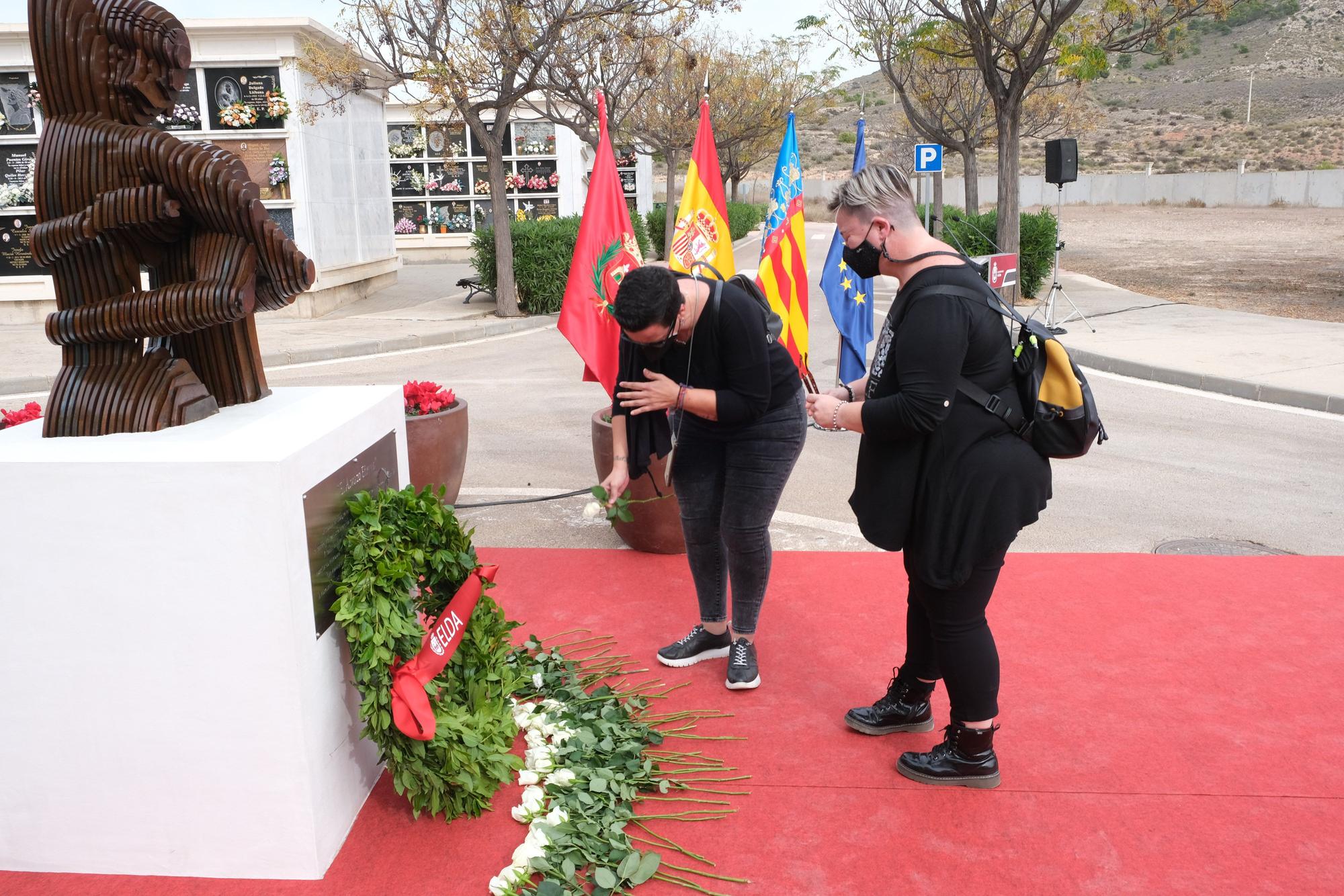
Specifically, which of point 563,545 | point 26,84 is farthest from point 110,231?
point 26,84

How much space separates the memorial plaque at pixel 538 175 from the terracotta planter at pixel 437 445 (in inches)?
797

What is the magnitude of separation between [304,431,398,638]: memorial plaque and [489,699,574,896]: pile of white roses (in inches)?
30.3

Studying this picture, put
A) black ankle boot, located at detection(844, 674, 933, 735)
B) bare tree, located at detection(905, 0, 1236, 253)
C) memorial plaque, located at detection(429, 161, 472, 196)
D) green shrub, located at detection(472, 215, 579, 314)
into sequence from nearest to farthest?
black ankle boot, located at detection(844, 674, 933, 735) → bare tree, located at detection(905, 0, 1236, 253) → green shrub, located at detection(472, 215, 579, 314) → memorial plaque, located at detection(429, 161, 472, 196)

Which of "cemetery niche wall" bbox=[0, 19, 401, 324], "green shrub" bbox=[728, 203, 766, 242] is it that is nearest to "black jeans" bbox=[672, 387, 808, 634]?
"cemetery niche wall" bbox=[0, 19, 401, 324]

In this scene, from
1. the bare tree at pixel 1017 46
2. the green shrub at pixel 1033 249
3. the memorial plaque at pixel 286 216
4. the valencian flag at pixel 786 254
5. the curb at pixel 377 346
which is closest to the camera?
the valencian flag at pixel 786 254

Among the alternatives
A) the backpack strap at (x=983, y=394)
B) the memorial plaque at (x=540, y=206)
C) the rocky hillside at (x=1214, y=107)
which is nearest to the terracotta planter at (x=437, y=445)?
the backpack strap at (x=983, y=394)

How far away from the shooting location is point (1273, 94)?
229ft

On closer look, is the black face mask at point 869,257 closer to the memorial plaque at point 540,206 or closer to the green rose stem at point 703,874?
the green rose stem at point 703,874

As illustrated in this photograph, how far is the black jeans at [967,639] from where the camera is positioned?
2.89 m

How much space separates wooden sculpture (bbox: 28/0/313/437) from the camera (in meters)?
2.79

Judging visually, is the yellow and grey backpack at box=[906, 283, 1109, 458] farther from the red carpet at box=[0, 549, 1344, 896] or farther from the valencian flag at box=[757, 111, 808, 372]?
the valencian flag at box=[757, 111, 808, 372]

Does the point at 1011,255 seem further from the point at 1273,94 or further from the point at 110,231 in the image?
the point at 1273,94

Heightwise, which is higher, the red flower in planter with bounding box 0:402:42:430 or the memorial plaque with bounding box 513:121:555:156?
the memorial plaque with bounding box 513:121:555:156

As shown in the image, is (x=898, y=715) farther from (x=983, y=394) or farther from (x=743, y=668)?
(x=983, y=394)
